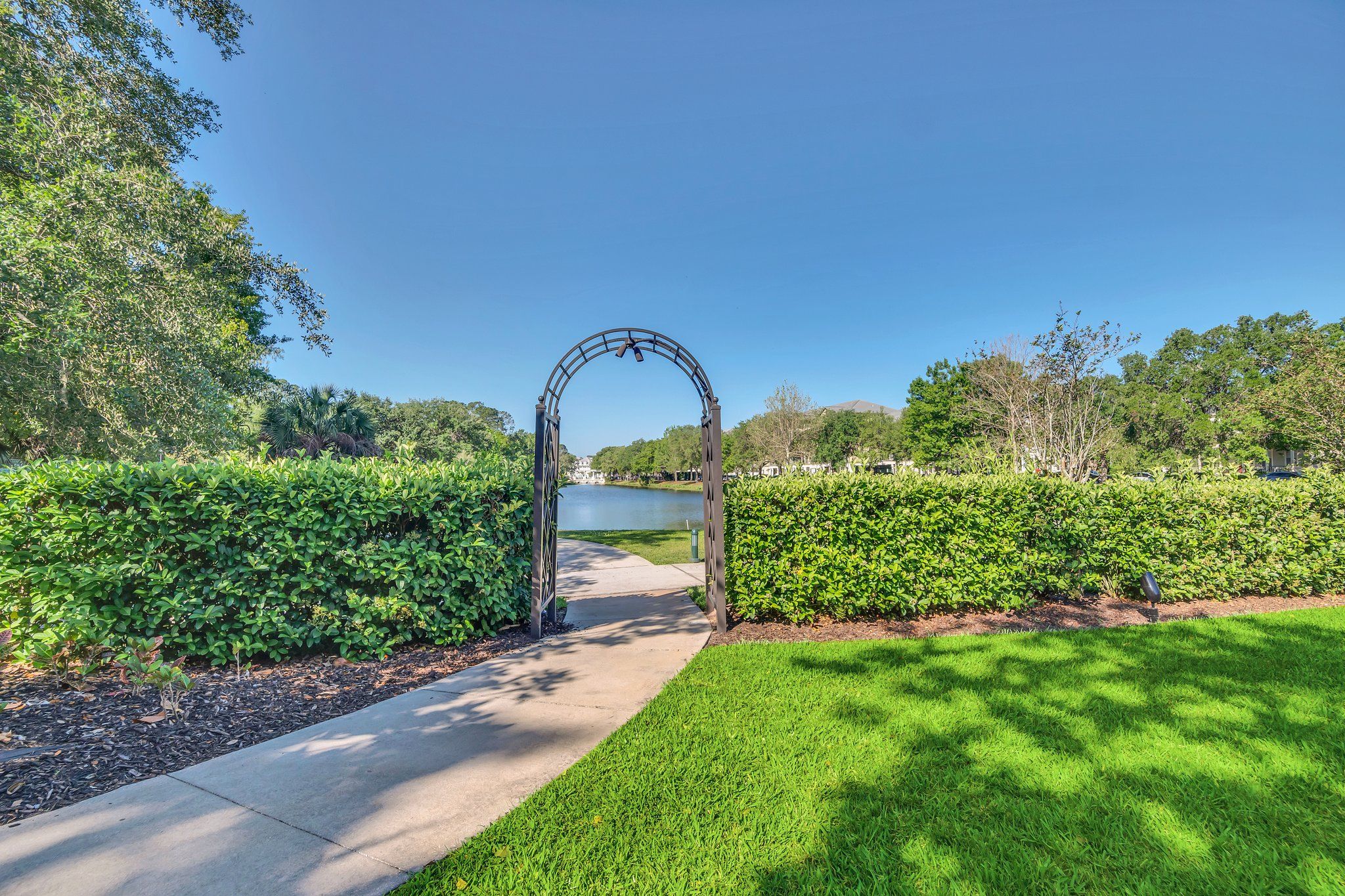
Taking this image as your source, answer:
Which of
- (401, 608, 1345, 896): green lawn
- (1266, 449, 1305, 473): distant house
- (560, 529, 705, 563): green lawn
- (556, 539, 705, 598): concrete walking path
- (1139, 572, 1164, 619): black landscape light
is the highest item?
(1266, 449, 1305, 473): distant house

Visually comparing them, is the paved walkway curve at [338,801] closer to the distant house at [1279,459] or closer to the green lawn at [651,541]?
the green lawn at [651,541]

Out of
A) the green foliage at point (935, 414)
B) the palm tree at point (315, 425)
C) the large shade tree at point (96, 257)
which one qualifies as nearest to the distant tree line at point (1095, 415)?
the green foliage at point (935, 414)

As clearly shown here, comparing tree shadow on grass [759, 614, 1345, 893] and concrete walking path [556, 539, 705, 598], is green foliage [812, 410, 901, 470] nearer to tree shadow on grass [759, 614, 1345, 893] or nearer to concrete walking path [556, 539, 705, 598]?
concrete walking path [556, 539, 705, 598]

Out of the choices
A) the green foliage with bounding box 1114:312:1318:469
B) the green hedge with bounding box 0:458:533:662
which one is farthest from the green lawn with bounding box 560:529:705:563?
the green foliage with bounding box 1114:312:1318:469

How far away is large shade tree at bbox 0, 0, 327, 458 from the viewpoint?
6.35 meters

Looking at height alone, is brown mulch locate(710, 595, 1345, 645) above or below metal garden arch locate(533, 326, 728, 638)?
below

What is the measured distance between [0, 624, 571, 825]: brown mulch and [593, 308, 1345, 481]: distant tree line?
4.16 meters

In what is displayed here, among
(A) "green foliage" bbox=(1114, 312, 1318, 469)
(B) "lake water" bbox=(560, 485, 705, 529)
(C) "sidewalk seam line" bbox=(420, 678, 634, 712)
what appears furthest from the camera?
(A) "green foliage" bbox=(1114, 312, 1318, 469)

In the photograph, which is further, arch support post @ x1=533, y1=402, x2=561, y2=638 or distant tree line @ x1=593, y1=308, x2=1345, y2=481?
distant tree line @ x1=593, y1=308, x2=1345, y2=481

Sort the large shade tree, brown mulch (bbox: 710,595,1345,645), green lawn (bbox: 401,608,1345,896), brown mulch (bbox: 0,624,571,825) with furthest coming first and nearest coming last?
the large shade tree → brown mulch (bbox: 710,595,1345,645) → brown mulch (bbox: 0,624,571,825) → green lawn (bbox: 401,608,1345,896)

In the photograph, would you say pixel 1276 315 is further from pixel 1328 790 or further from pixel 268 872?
pixel 268 872

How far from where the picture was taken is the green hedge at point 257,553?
3.57 meters

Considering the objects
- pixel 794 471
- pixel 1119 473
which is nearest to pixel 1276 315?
pixel 1119 473

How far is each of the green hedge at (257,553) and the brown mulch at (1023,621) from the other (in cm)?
271
